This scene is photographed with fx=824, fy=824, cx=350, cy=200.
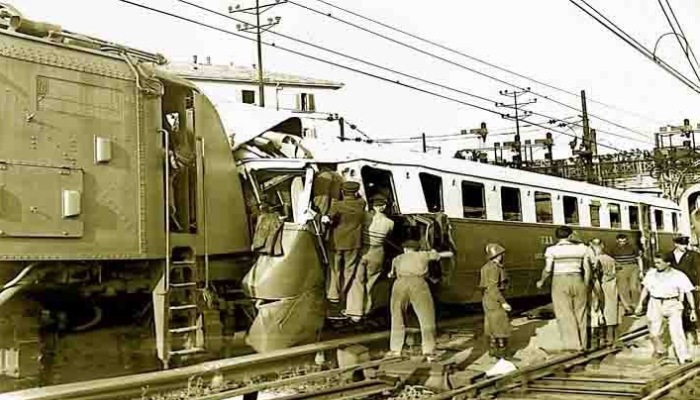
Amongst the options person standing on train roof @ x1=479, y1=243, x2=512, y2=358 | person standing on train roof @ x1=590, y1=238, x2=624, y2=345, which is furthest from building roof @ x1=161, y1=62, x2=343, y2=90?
person standing on train roof @ x1=479, y1=243, x2=512, y2=358

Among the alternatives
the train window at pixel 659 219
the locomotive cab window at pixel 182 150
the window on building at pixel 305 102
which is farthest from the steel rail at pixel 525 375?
the window on building at pixel 305 102

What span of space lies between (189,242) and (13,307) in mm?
2031

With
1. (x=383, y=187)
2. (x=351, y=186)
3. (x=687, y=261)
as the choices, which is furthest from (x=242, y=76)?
(x=351, y=186)

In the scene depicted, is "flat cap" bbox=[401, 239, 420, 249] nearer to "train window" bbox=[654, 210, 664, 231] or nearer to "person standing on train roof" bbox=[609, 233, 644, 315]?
"person standing on train roof" bbox=[609, 233, 644, 315]

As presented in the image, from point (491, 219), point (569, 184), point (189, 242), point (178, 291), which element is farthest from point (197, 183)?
point (569, 184)

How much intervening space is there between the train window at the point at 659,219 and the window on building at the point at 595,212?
473cm

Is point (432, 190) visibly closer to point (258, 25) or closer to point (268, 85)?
point (258, 25)

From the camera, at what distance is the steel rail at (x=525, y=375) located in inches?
339

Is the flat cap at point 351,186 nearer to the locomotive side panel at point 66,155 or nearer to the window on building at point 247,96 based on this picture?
the locomotive side panel at point 66,155

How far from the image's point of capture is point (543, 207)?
1609 cm

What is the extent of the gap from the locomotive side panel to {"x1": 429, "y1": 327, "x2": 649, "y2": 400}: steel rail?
3.67 metres

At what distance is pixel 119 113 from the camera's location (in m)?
8.39

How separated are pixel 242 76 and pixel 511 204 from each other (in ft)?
90.8

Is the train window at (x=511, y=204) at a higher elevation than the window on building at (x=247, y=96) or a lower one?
lower
